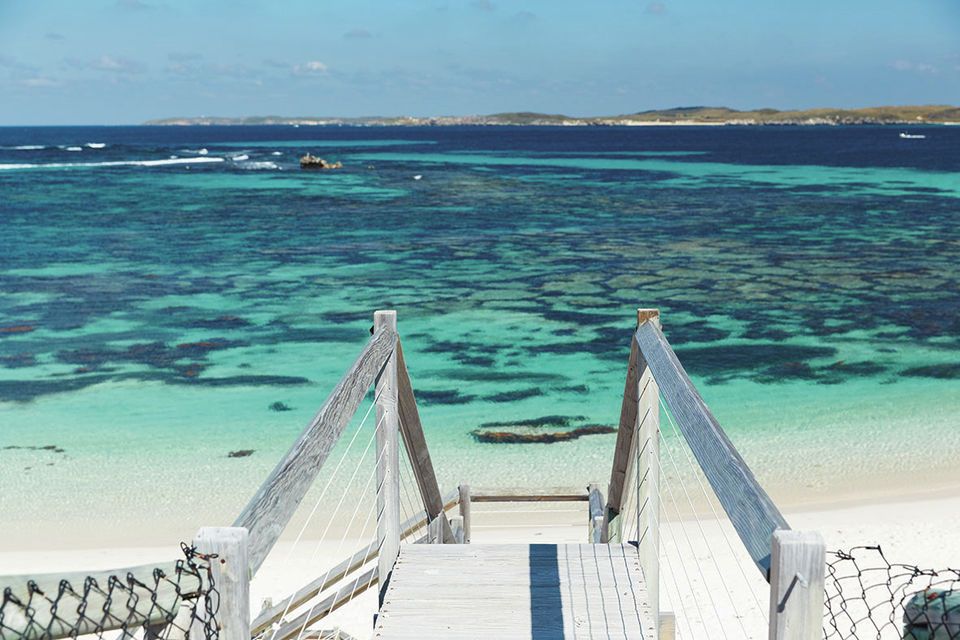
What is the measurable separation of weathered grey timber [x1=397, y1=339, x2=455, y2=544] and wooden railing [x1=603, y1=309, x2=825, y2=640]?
3.15ft

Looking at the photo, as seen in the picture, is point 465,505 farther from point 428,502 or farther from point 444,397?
point 444,397

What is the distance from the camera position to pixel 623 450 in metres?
4.94

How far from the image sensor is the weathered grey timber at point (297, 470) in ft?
7.45

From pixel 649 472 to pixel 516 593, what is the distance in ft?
2.53

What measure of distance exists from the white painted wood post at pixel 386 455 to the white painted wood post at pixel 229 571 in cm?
238

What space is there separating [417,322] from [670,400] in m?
15.6

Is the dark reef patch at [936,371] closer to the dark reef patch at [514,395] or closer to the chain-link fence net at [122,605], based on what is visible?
the dark reef patch at [514,395]

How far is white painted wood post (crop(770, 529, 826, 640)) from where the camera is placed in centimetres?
181

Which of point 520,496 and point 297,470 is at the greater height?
point 297,470

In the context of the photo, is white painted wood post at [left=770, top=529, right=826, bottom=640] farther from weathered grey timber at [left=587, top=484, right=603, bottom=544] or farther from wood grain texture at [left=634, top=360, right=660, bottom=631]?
weathered grey timber at [left=587, top=484, right=603, bottom=544]

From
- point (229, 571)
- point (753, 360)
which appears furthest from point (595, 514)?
point (753, 360)

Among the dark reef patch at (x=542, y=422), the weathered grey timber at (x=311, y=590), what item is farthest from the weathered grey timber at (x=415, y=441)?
the dark reef patch at (x=542, y=422)

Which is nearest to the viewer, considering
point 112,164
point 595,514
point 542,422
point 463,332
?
point 595,514

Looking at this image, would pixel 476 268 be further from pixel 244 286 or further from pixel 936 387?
pixel 936 387
